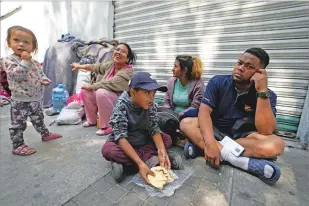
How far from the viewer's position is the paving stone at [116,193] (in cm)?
147

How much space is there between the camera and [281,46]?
112 inches

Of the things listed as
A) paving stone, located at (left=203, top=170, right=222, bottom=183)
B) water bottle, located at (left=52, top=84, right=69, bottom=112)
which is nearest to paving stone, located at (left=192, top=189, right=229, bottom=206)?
paving stone, located at (left=203, top=170, right=222, bottom=183)

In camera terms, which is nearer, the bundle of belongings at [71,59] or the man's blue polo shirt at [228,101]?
the man's blue polo shirt at [228,101]

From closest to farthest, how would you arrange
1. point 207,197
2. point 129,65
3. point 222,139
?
point 207,197 < point 222,139 < point 129,65

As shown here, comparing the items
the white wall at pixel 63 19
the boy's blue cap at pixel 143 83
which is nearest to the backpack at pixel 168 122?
the boy's blue cap at pixel 143 83

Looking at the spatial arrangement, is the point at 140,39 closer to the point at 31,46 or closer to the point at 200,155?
the point at 31,46

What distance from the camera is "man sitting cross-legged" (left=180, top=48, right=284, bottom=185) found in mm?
1812

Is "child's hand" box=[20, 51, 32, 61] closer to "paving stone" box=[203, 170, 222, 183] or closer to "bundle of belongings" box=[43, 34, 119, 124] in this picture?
"bundle of belongings" box=[43, 34, 119, 124]

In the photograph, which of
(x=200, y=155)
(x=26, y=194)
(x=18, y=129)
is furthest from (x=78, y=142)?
(x=200, y=155)

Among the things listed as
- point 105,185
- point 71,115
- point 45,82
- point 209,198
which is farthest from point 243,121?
point 71,115

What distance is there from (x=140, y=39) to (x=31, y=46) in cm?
268

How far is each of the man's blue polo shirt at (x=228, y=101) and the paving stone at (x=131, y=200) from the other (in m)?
1.27

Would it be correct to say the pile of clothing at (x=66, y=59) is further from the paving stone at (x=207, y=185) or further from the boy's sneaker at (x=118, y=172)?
the paving stone at (x=207, y=185)

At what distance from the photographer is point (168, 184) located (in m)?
1.62
